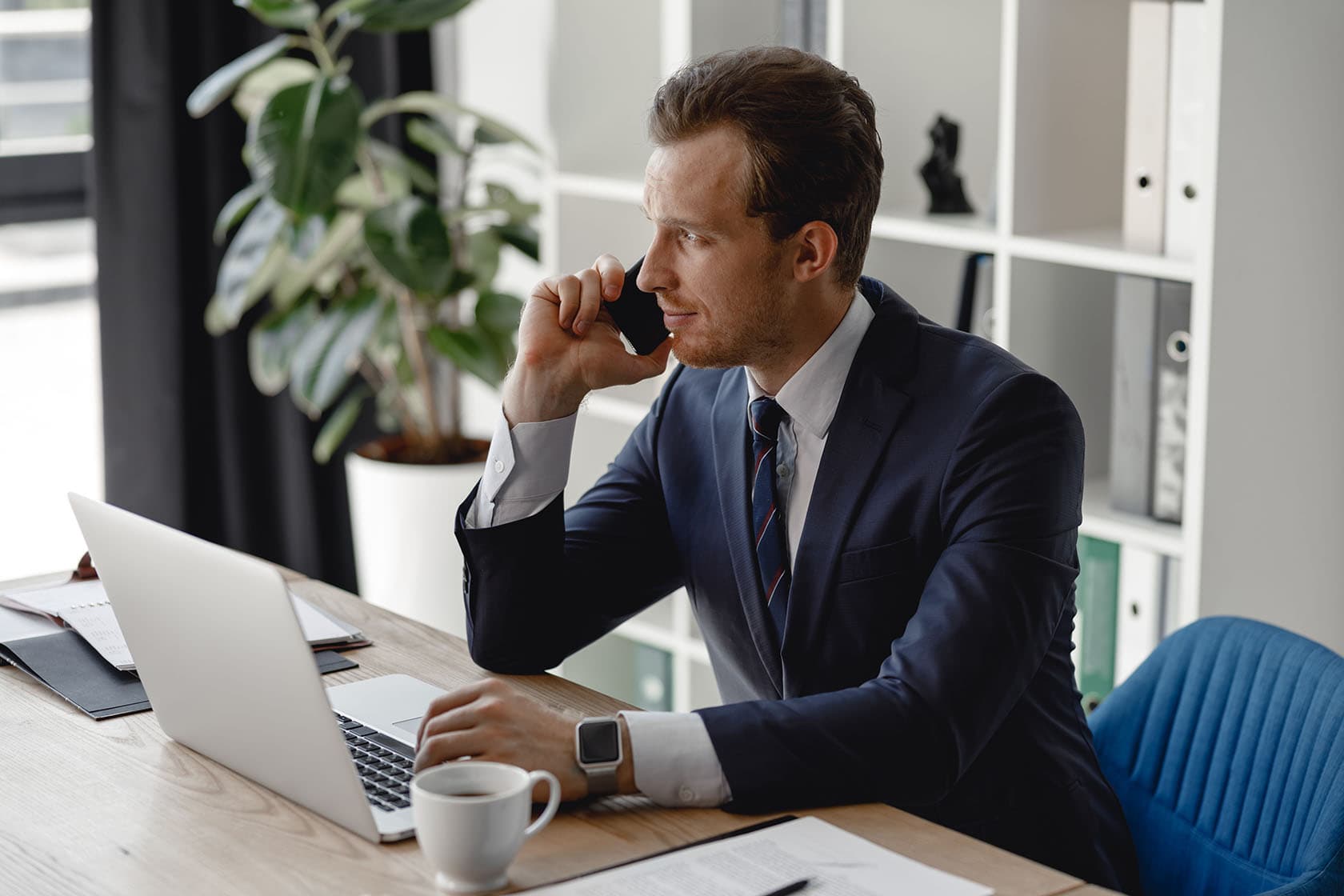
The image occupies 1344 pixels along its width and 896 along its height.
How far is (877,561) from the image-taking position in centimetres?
157

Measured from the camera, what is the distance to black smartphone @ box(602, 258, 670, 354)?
5.88 feet

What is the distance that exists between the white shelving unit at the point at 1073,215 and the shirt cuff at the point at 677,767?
3.63ft

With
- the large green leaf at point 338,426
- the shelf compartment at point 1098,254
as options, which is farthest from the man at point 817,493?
the large green leaf at point 338,426

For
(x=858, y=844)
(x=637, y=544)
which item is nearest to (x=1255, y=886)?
(x=858, y=844)

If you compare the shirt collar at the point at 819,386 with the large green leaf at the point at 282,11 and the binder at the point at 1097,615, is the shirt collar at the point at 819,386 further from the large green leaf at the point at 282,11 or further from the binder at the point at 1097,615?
the large green leaf at the point at 282,11

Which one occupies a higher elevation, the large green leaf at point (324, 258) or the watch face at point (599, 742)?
the large green leaf at point (324, 258)

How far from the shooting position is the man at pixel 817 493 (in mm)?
1446

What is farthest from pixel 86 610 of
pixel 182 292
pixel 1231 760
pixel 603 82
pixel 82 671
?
pixel 182 292

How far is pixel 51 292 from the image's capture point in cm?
357

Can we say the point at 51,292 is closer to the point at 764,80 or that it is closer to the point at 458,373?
the point at 458,373

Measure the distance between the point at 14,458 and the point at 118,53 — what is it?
0.93m

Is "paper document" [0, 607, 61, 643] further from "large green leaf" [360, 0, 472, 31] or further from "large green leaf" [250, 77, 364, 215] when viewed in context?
"large green leaf" [360, 0, 472, 31]

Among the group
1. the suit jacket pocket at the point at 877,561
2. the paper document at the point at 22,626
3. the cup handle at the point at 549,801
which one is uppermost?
the suit jacket pocket at the point at 877,561

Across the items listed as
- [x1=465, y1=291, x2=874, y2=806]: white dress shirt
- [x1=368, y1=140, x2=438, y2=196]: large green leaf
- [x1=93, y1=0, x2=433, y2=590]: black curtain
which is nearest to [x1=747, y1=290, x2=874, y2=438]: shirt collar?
[x1=465, y1=291, x2=874, y2=806]: white dress shirt
